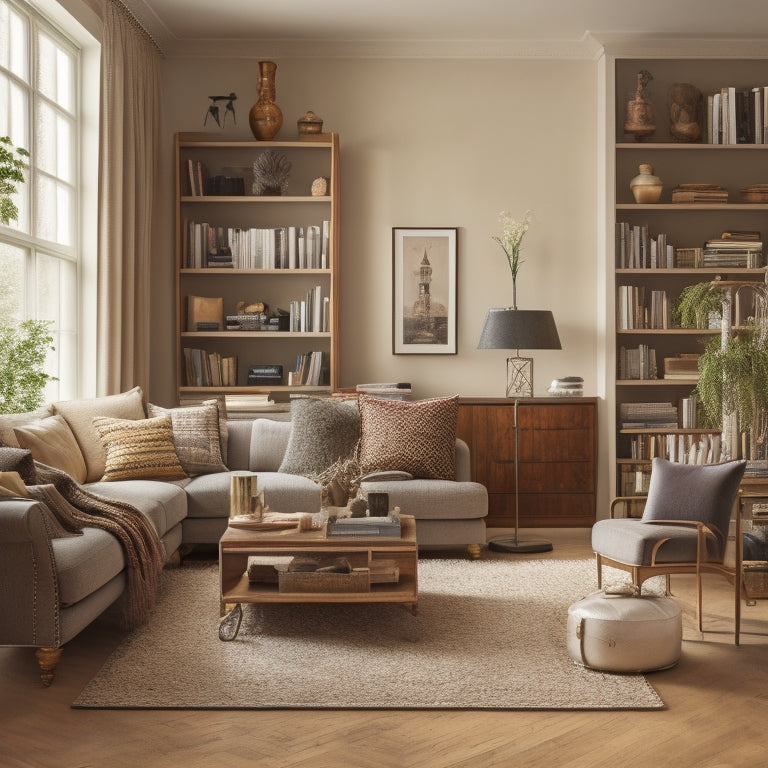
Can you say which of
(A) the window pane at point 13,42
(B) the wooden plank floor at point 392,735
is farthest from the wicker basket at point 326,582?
(A) the window pane at point 13,42

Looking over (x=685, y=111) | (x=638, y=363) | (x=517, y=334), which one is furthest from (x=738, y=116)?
(x=517, y=334)

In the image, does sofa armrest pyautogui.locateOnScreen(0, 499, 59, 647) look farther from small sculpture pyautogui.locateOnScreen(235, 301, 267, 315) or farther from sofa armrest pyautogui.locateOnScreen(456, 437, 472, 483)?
small sculpture pyautogui.locateOnScreen(235, 301, 267, 315)

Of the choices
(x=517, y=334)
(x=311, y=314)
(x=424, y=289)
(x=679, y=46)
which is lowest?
(x=517, y=334)

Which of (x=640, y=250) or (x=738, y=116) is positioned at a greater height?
(x=738, y=116)

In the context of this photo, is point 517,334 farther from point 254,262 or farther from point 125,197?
point 125,197

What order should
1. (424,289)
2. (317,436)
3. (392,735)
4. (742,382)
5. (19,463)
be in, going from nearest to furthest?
1. (392,735)
2. (19,463)
3. (742,382)
4. (317,436)
5. (424,289)

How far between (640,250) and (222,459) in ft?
10.4

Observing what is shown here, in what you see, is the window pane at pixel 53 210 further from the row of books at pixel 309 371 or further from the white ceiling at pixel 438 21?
the row of books at pixel 309 371

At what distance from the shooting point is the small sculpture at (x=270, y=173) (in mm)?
6348

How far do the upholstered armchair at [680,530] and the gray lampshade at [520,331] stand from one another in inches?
70.7

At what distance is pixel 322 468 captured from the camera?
5.46 metres

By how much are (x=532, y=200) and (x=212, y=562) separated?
3.36m

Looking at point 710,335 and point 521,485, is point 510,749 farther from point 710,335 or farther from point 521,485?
point 710,335

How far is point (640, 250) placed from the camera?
643 centimetres
